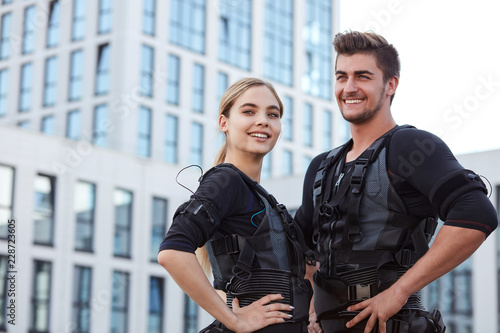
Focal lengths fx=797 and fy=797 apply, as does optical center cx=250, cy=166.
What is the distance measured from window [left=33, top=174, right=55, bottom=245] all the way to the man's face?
29510 millimetres

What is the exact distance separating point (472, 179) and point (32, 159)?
99.1ft

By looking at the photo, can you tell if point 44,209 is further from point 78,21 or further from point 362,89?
point 362,89

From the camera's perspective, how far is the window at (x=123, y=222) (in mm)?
36250

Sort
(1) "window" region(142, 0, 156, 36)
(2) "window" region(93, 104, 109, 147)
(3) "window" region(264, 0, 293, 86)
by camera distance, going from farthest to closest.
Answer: (3) "window" region(264, 0, 293, 86)
(1) "window" region(142, 0, 156, 36)
(2) "window" region(93, 104, 109, 147)

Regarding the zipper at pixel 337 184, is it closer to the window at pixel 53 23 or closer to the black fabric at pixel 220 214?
the black fabric at pixel 220 214

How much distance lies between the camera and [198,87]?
45.9 meters

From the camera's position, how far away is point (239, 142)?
187 inches

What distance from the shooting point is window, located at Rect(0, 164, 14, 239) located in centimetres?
3116

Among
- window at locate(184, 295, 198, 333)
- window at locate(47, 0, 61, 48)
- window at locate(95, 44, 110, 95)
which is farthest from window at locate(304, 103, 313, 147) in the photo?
window at locate(184, 295, 198, 333)

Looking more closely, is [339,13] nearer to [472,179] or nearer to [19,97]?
[19,97]

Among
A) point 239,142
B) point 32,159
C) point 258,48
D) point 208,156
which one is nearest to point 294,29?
point 258,48

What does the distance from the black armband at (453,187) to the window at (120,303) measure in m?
32.6

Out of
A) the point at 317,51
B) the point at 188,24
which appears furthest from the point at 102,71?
the point at 317,51

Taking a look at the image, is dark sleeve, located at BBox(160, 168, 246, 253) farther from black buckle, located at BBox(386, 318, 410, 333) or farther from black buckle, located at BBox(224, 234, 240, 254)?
black buckle, located at BBox(386, 318, 410, 333)
